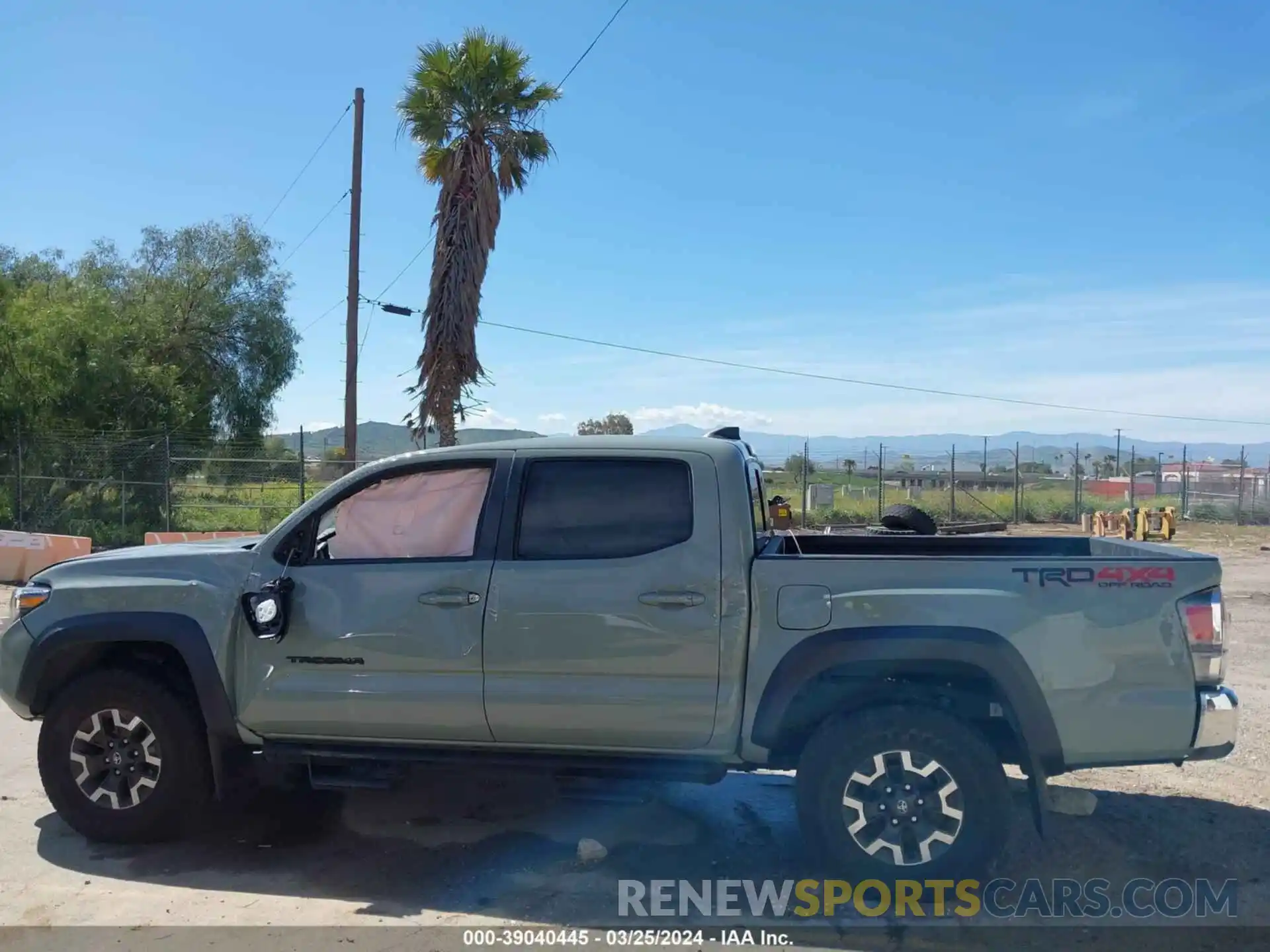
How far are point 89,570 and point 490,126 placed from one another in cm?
1229

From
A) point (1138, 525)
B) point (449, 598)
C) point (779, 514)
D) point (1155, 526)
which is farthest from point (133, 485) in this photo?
point (1155, 526)

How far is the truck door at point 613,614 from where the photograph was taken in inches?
173

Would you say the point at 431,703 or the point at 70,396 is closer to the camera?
the point at 431,703

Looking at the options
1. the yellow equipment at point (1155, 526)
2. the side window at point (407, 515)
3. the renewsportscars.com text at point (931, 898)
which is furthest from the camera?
the yellow equipment at point (1155, 526)

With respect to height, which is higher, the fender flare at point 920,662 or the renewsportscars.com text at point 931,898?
the fender flare at point 920,662

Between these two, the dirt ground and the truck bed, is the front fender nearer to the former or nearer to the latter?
the dirt ground

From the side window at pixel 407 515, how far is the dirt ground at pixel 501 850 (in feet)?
3.57

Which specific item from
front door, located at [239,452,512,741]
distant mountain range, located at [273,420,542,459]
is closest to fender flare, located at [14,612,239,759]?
front door, located at [239,452,512,741]

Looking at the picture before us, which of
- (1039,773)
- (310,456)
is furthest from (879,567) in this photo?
(310,456)

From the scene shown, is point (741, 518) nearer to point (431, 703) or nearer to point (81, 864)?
point (431, 703)

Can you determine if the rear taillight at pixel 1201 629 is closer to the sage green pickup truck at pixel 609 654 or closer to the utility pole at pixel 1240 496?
the sage green pickup truck at pixel 609 654

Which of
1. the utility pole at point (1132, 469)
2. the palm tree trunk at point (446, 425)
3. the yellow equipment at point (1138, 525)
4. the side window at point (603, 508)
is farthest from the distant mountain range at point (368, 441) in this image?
the utility pole at point (1132, 469)

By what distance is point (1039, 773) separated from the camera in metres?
4.25

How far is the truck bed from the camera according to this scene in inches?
208
